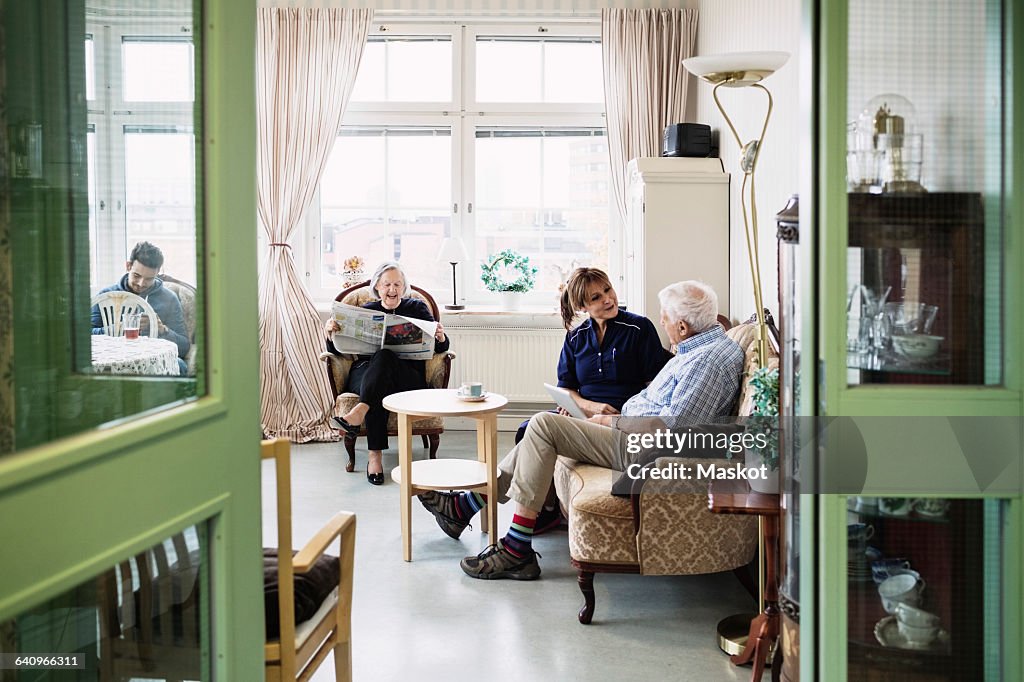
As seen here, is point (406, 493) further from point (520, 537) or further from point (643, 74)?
point (643, 74)

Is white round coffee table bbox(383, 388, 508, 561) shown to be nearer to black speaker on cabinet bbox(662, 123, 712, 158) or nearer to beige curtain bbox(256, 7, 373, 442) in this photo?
black speaker on cabinet bbox(662, 123, 712, 158)

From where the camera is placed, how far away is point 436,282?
6449 mm

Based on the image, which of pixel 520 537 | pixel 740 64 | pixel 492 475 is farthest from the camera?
pixel 492 475

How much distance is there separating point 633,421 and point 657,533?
1.82 ft

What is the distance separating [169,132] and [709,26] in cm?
464

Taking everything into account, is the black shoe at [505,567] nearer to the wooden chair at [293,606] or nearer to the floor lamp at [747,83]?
the floor lamp at [747,83]

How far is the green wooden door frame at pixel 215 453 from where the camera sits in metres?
1.27

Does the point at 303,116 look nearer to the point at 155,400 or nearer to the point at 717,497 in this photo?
the point at 717,497

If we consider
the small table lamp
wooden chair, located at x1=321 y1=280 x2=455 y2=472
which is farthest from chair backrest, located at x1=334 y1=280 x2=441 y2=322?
the small table lamp

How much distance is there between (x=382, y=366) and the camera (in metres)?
5.21

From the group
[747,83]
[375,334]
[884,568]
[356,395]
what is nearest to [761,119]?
[747,83]

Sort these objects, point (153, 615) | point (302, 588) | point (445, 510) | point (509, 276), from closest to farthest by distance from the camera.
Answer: point (153, 615), point (302, 588), point (445, 510), point (509, 276)

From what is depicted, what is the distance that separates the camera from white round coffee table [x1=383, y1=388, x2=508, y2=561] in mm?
3727

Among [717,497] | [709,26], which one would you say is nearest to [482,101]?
[709,26]
